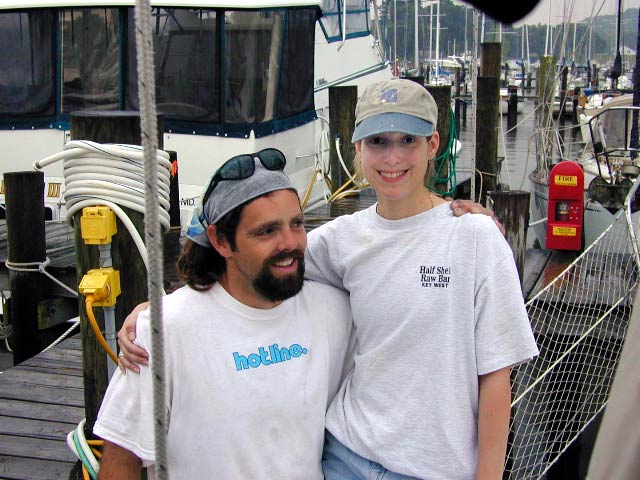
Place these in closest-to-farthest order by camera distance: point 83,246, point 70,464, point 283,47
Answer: point 83,246, point 70,464, point 283,47

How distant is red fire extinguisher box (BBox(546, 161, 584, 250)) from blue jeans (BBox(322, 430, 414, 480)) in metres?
5.66

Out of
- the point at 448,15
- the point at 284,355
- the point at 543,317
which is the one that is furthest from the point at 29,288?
the point at 448,15

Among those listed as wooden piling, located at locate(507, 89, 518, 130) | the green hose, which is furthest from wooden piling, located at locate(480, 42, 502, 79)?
wooden piling, located at locate(507, 89, 518, 130)

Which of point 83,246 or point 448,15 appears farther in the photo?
point 448,15

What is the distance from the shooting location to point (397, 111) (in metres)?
2.33

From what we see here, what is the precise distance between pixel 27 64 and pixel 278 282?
7.67 meters

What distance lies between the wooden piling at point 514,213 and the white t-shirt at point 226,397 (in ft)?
9.64

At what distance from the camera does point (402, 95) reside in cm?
234

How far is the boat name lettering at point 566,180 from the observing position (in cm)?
762

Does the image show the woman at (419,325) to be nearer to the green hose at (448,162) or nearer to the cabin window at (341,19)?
the green hose at (448,162)

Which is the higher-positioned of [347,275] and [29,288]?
[347,275]

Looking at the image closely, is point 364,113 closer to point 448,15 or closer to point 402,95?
point 402,95

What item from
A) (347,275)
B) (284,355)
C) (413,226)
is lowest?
(284,355)

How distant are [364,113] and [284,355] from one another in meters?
0.75
